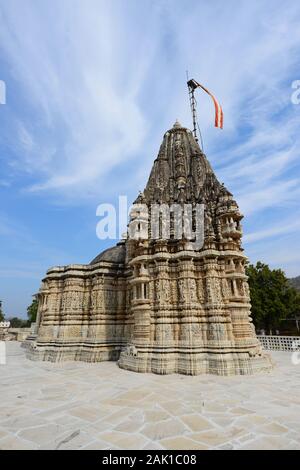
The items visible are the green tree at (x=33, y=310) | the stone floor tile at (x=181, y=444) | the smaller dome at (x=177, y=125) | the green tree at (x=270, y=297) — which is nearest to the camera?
the stone floor tile at (x=181, y=444)

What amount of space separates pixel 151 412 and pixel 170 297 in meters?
6.57

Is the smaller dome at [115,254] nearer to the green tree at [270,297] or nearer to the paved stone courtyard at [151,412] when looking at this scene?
the paved stone courtyard at [151,412]

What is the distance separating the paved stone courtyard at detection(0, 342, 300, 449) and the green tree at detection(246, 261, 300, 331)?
830 inches

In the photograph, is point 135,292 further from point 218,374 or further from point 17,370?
point 17,370

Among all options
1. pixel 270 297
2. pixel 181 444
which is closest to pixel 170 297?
pixel 181 444

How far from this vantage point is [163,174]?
629 inches

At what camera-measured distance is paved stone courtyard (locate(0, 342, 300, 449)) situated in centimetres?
468

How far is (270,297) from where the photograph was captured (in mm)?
30250

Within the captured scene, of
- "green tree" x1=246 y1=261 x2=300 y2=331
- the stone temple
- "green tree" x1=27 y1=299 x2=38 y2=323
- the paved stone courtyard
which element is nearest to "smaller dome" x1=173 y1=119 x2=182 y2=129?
the stone temple

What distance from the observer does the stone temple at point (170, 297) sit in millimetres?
11219

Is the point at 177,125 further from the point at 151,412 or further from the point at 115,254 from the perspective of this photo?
the point at 151,412

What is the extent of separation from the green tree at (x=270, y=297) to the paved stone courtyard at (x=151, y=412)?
69.1 feet

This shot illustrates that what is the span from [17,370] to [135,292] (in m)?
6.50

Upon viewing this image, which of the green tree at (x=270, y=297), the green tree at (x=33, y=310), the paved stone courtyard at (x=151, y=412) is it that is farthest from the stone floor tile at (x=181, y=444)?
the green tree at (x=33, y=310)
